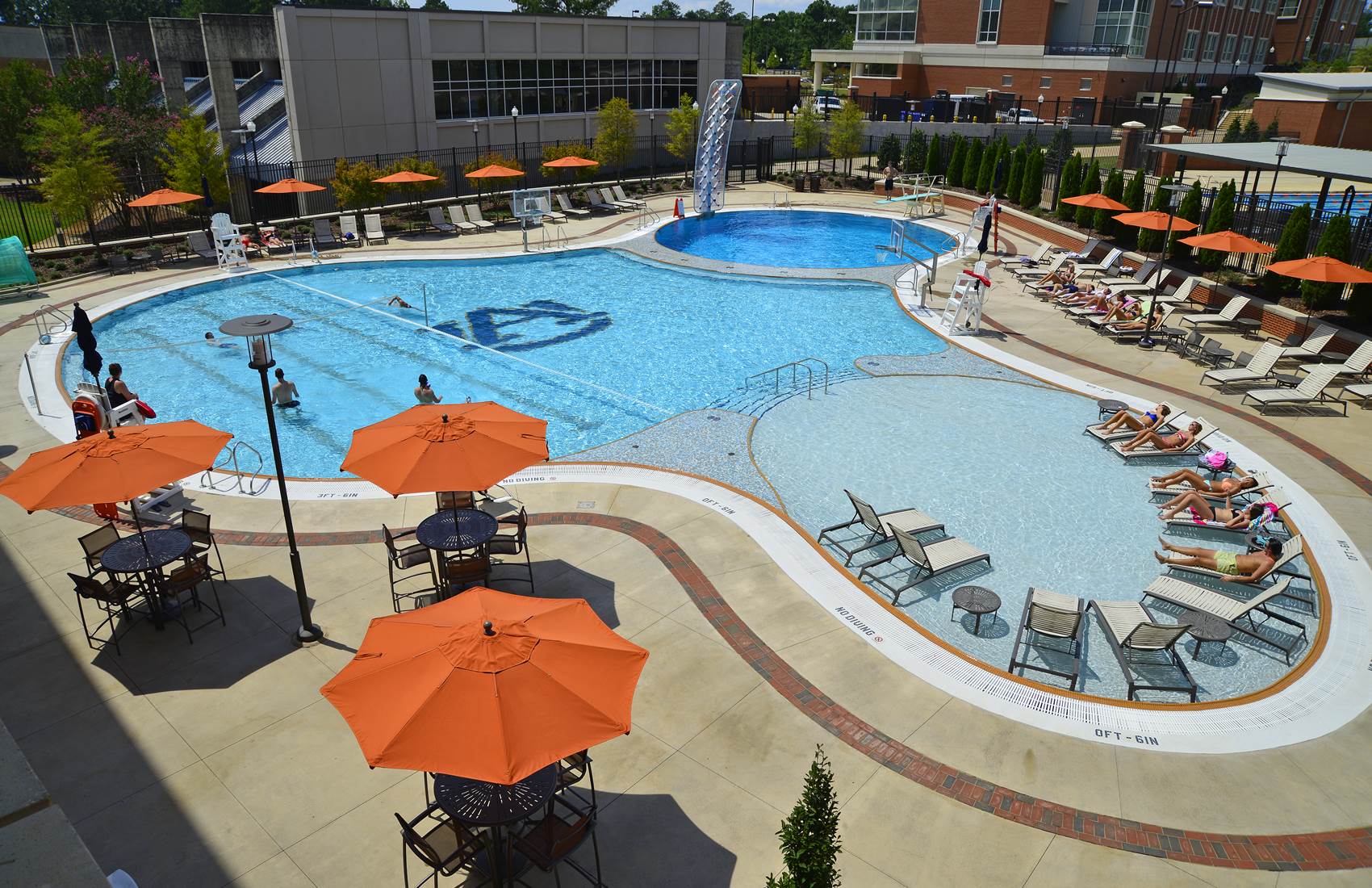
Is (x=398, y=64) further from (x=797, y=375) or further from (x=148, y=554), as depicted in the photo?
(x=148, y=554)

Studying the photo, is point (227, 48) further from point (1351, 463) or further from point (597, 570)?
point (1351, 463)

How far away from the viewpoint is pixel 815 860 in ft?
17.1

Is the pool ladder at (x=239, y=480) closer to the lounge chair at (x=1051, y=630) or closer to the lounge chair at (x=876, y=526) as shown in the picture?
the lounge chair at (x=876, y=526)

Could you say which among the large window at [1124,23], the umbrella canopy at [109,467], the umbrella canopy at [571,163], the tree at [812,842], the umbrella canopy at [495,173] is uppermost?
the large window at [1124,23]

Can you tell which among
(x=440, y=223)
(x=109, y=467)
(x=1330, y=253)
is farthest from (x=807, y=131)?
(x=109, y=467)

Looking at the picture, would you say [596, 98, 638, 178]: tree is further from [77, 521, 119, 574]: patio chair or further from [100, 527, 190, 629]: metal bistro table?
[100, 527, 190, 629]: metal bistro table

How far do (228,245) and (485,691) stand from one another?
1093 inches

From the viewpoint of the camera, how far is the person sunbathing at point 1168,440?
49.5 feet

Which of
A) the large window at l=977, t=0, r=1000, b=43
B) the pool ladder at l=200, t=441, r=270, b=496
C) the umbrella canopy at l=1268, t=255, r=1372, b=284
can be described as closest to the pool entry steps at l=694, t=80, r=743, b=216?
the umbrella canopy at l=1268, t=255, r=1372, b=284

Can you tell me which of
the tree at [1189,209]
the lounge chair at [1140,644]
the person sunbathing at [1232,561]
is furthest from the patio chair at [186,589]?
the tree at [1189,209]

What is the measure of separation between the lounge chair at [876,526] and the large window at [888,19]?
69.6 m

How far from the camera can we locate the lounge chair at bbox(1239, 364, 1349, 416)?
1680 cm

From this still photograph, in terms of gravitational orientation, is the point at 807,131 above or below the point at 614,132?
above

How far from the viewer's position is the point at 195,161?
29266mm
